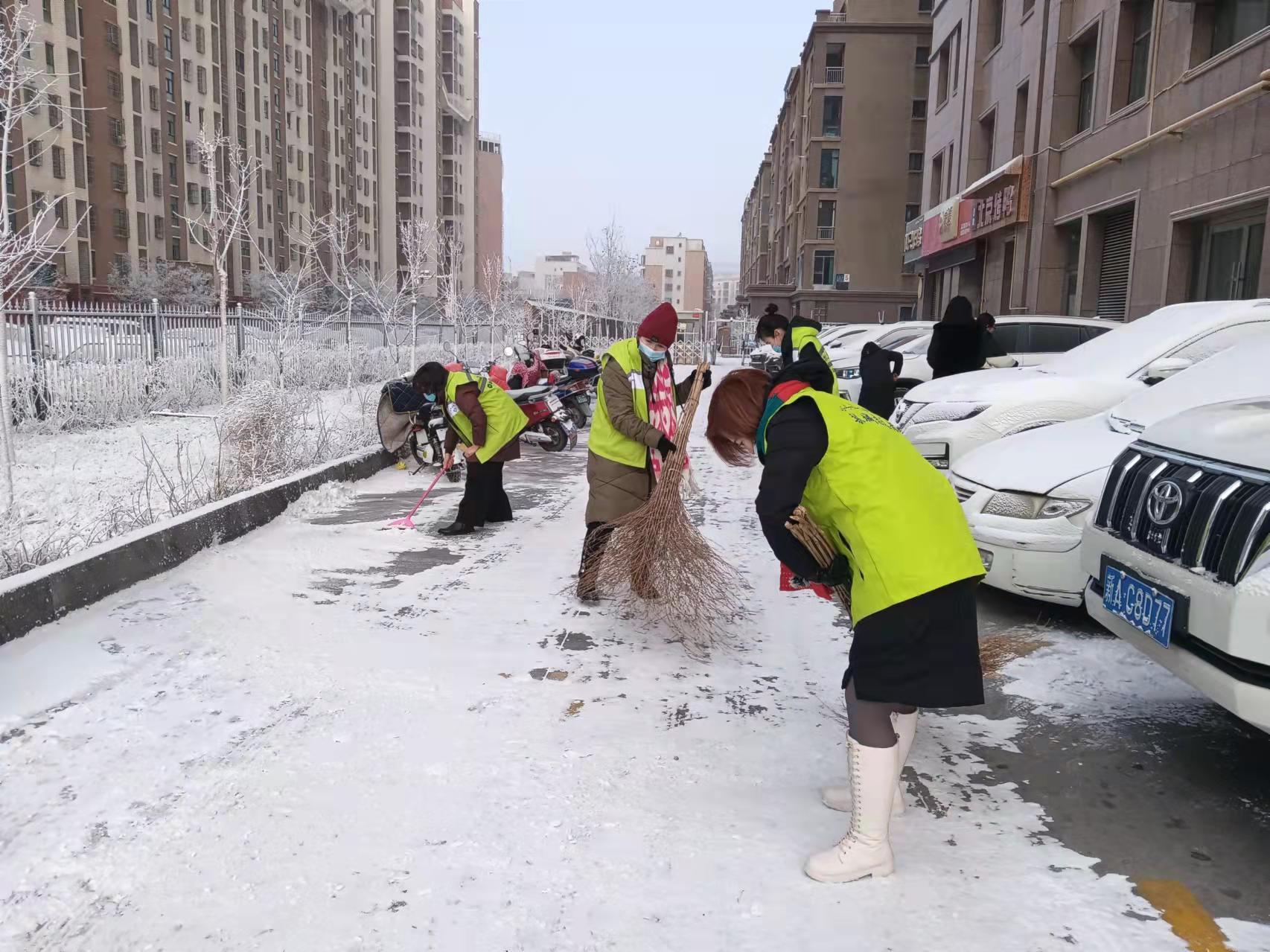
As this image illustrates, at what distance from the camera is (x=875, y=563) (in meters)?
2.59

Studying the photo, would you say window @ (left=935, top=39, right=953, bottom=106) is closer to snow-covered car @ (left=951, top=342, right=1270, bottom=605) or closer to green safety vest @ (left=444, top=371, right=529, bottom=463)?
green safety vest @ (left=444, top=371, right=529, bottom=463)

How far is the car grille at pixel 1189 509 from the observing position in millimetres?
2895

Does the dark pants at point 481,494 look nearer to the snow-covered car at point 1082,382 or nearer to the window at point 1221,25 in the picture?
the snow-covered car at point 1082,382

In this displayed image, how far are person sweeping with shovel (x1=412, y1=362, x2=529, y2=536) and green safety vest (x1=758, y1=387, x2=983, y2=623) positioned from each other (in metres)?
4.58

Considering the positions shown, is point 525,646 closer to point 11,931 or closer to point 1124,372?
point 11,931

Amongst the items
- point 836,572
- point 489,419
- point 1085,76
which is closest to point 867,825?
Answer: point 836,572

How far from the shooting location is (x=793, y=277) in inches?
2352

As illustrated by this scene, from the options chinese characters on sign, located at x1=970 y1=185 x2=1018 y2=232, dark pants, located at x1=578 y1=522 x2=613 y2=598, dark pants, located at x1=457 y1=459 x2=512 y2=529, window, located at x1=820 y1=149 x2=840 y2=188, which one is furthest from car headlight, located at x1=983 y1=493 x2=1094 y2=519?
window, located at x1=820 y1=149 x2=840 y2=188

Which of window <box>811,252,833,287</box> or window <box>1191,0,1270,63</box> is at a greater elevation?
window <box>1191,0,1270,63</box>

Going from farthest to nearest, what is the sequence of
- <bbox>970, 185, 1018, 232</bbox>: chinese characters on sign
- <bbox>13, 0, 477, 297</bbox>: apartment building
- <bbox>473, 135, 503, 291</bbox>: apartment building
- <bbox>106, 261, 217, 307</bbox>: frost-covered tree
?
<bbox>473, 135, 503, 291</bbox>: apartment building < <bbox>13, 0, 477, 297</bbox>: apartment building < <bbox>106, 261, 217, 307</bbox>: frost-covered tree < <bbox>970, 185, 1018, 232</bbox>: chinese characters on sign

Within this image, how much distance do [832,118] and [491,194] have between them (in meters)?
71.7

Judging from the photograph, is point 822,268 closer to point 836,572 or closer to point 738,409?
point 738,409

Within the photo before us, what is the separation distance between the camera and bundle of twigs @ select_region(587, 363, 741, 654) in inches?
187

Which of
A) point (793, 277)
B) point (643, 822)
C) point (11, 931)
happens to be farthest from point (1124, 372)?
point (793, 277)
